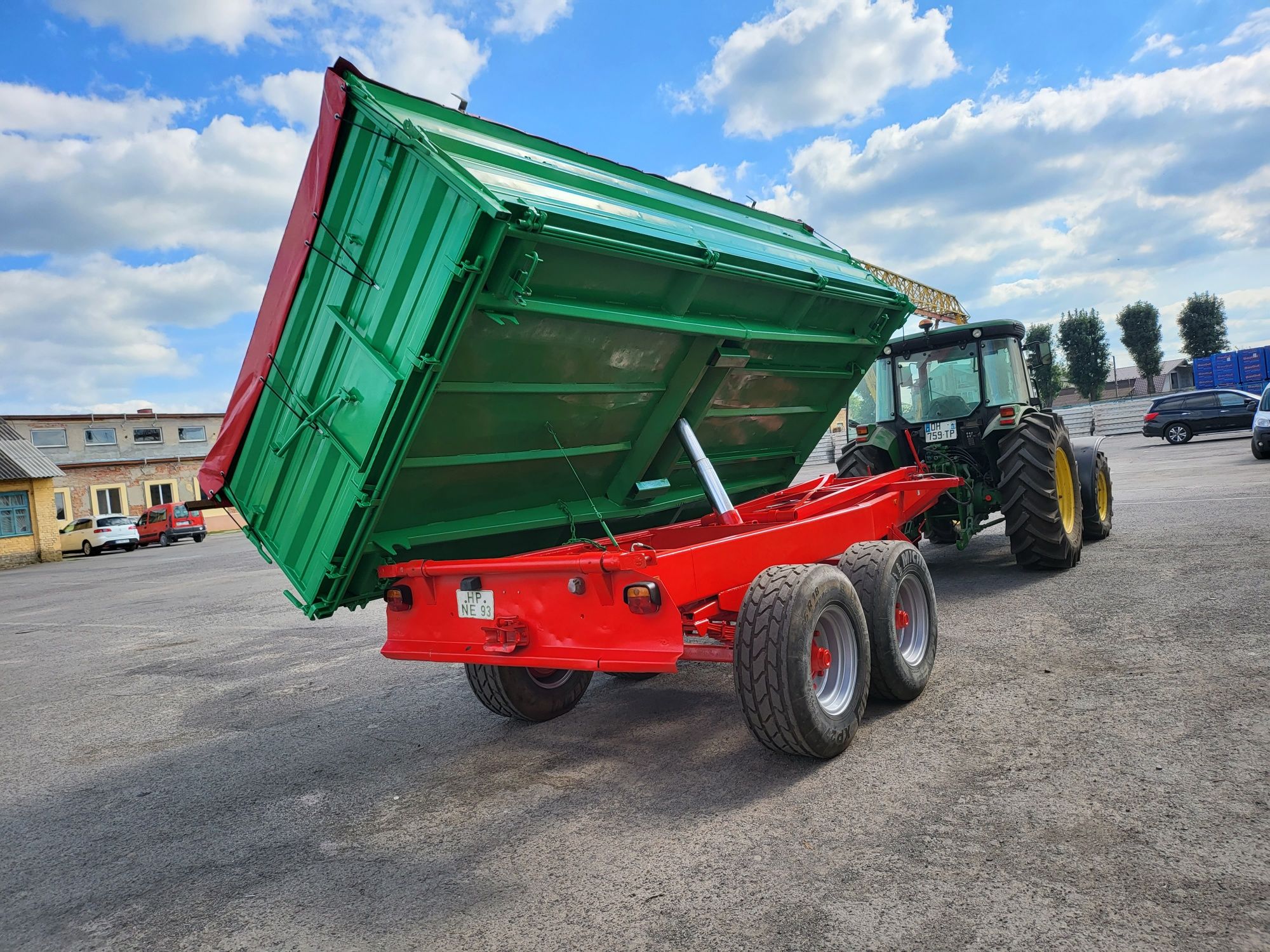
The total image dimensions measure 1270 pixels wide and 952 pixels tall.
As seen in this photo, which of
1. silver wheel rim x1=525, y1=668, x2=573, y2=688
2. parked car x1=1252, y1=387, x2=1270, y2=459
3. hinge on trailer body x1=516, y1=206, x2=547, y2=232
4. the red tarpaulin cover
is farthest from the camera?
parked car x1=1252, y1=387, x2=1270, y2=459

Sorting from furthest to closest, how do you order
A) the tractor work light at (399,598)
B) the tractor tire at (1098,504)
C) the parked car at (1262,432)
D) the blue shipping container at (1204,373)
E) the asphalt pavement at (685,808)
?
the blue shipping container at (1204,373) < the parked car at (1262,432) < the tractor tire at (1098,504) < the tractor work light at (399,598) < the asphalt pavement at (685,808)

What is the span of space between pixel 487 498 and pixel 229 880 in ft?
6.95

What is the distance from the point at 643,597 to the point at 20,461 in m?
34.4

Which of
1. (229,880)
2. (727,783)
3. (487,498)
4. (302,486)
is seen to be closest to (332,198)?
(302,486)

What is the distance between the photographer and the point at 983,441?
7.92m

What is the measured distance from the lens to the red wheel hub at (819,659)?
389cm

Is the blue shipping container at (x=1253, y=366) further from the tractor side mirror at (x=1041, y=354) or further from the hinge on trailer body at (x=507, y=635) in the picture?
the hinge on trailer body at (x=507, y=635)

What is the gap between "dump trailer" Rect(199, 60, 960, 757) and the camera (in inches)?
140

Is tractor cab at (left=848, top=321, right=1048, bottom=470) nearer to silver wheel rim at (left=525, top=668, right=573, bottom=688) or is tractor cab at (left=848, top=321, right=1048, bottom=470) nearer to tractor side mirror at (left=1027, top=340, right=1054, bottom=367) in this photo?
tractor side mirror at (left=1027, top=340, right=1054, bottom=367)

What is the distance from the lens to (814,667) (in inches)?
153

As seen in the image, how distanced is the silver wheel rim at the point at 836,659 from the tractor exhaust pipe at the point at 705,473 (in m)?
1.22

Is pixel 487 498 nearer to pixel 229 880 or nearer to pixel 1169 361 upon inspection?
pixel 229 880

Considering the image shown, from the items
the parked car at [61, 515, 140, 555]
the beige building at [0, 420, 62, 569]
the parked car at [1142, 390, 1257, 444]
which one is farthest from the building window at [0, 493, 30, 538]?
the parked car at [1142, 390, 1257, 444]

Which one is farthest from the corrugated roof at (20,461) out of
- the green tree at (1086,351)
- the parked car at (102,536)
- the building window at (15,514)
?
the green tree at (1086,351)
